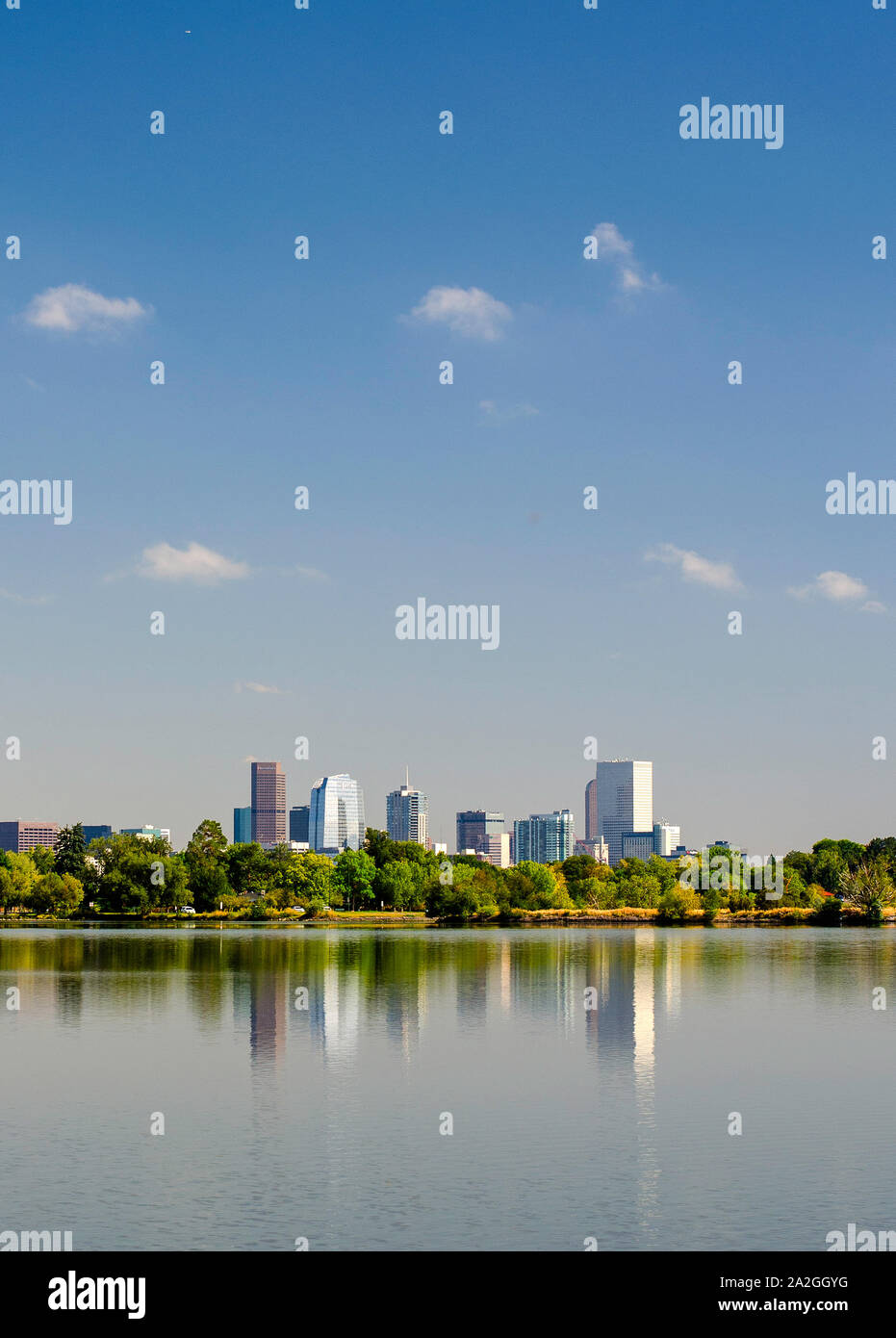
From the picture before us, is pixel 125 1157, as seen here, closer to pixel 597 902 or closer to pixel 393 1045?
pixel 393 1045

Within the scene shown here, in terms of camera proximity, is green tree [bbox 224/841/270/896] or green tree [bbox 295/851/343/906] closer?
green tree [bbox 295/851/343/906]

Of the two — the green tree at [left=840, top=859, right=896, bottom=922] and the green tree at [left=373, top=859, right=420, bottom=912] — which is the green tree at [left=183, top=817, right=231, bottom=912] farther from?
the green tree at [left=840, top=859, right=896, bottom=922]

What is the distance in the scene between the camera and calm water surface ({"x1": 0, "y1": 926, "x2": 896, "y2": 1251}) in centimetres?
2111

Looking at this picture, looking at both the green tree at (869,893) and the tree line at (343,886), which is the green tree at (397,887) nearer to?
the tree line at (343,886)

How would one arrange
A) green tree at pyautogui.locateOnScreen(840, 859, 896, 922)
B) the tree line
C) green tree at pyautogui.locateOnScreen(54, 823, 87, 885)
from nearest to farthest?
green tree at pyautogui.locateOnScreen(840, 859, 896, 922) < the tree line < green tree at pyautogui.locateOnScreen(54, 823, 87, 885)

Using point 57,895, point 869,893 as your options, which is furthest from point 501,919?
point 57,895

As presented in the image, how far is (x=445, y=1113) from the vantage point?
29.1 metres

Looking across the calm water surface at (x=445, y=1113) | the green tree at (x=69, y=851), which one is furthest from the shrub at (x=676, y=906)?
the calm water surface at (x=445, y=1113)

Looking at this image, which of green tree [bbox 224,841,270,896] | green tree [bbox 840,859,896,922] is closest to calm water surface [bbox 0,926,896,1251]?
green tree [bbox 840,859,896,922]

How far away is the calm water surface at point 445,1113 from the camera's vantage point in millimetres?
21109

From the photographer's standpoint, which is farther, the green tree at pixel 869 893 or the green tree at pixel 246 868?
the green tree at pixel 246 868

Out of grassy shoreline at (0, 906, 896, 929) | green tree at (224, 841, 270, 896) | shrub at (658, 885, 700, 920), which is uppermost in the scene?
green tree at (224, 841, 270, 896)
